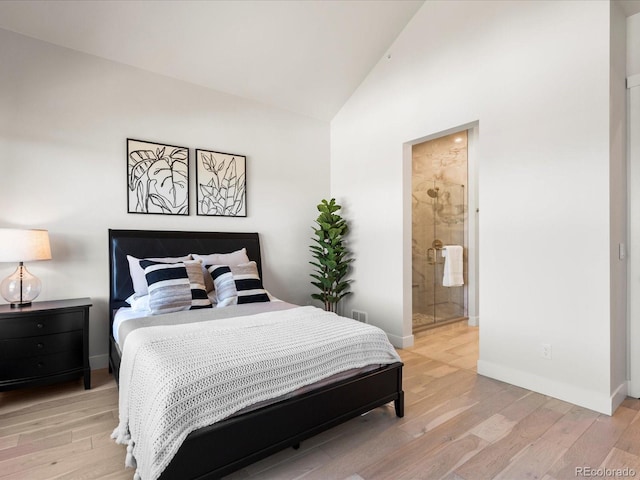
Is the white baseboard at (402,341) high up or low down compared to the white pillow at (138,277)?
down

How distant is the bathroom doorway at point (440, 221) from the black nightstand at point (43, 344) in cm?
384

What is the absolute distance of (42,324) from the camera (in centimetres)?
266

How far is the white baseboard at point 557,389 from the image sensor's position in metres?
2.44

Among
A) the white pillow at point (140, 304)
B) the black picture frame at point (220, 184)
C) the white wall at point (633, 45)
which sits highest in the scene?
the white wall at point (633, 45)

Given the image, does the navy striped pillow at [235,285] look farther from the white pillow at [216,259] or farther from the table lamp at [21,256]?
the table lamp at [21,256]

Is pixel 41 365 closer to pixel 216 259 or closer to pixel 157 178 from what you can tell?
pixel 216 259

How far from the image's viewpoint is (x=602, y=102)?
244 centimetres

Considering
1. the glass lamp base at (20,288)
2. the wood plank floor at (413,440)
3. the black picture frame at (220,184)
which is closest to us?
the wood plank floor at (413,440)

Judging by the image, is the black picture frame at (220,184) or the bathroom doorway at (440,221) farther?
the bathroom doorway at (440,221)

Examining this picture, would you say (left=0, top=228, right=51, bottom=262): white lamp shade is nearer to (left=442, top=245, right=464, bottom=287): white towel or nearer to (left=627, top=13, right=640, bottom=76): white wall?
(left=442, top=245, right=464, bottom=287): white towel

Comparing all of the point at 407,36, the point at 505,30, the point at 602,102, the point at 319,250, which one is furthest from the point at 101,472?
the point at 407,36

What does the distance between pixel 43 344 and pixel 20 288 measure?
48cm

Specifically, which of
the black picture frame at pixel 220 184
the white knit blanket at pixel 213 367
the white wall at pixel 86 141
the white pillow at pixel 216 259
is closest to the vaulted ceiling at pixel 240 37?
the white wall at pixel 86 141

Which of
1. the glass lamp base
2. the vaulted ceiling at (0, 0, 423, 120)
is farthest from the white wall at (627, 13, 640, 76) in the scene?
the glass lamp base
